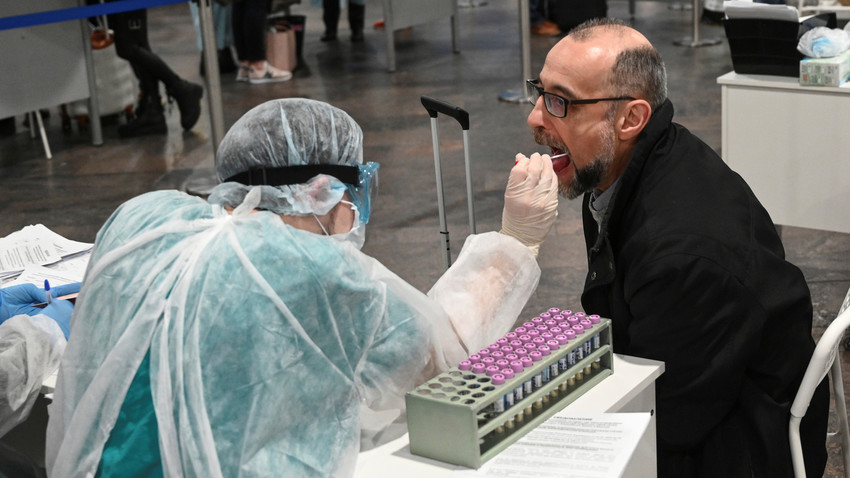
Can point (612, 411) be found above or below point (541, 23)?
above

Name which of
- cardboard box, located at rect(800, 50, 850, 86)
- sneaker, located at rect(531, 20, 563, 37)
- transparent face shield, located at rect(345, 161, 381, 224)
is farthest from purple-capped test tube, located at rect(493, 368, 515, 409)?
sneaker, located at rect(531, 20, 563, 37)

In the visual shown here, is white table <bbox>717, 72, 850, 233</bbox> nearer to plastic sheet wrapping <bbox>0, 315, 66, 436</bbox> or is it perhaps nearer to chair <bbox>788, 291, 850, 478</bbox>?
chair <bbox>788, 291, 850, 478</bbox>

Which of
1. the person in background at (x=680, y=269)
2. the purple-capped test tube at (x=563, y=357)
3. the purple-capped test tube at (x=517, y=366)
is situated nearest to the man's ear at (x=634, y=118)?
the person in background at (x=680, y=269)

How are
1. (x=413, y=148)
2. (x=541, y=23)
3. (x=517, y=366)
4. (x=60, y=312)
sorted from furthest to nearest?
(x=541, y=23)
(x=413, y=148)
(x=60, y=312)
(x=517, y=366)

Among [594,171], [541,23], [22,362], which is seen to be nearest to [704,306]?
[594,171]

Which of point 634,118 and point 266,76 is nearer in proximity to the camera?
point 634,118

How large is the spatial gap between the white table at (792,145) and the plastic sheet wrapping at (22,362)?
3108mm

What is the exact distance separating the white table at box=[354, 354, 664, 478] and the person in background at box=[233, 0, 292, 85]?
7.48 meters

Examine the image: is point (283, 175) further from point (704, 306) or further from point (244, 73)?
point (244, 73)

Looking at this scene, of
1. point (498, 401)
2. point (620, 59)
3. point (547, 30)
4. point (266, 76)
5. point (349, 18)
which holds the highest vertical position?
point (620, 59)

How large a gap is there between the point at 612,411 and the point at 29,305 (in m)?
1.58

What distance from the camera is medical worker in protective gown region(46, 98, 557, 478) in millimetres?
1733

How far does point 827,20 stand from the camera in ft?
14.4

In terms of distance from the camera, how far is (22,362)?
2.33m
